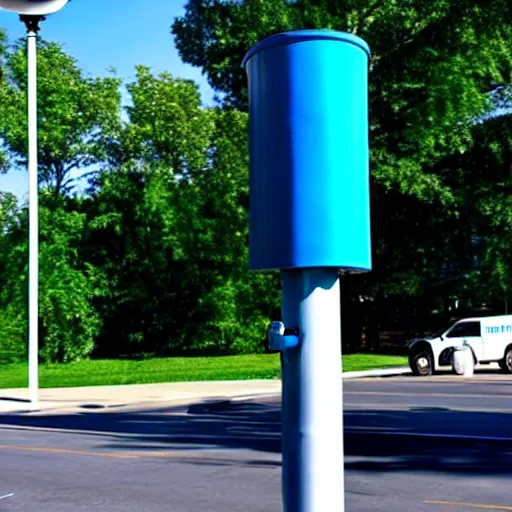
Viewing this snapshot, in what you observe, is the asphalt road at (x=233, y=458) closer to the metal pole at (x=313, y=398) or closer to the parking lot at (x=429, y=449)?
the parking lot at (x=429, y=449)

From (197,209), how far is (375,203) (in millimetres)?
7168

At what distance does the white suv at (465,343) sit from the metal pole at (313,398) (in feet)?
81.8

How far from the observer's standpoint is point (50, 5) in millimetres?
19547

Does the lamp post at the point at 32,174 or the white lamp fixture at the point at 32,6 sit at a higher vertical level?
the white lamp fixture at the point at 32,6

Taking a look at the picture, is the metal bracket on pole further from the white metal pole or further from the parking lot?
the white metal pole

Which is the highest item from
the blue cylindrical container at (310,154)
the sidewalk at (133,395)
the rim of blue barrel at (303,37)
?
the rim of blue barrel at (303,37)

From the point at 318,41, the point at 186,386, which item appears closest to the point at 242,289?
the point at 186,386

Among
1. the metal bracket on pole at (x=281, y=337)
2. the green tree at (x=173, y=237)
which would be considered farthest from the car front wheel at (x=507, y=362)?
the metal bracket on pole at (x=281, y=337)

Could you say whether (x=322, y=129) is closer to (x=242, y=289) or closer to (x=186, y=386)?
(x=186, y=386)

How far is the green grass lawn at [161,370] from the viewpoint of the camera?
26.2 meters

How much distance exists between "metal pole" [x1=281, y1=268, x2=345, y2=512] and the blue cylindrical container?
0.10m

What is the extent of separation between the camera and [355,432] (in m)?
13.3

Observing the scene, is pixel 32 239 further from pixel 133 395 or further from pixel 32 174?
pixel 133 395

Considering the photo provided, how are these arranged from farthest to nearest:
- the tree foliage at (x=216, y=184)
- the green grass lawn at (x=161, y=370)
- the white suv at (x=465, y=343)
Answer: the tree foliage at (x=216, y=184), the white suv at (x=465, y=343), the green grass lawn at (x=161, y=370)
